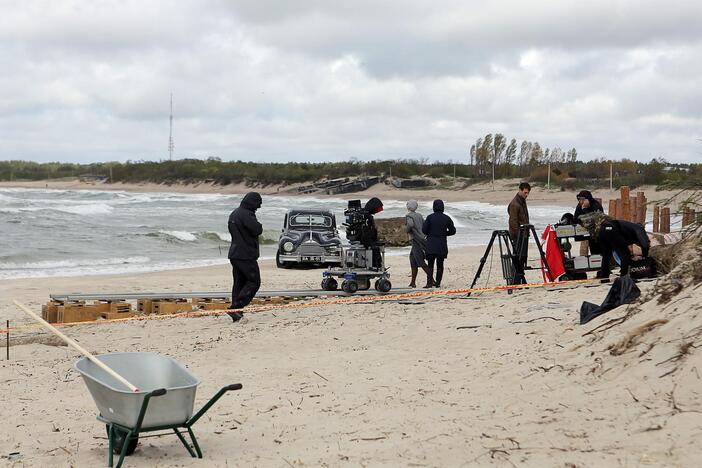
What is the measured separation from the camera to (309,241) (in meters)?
20.3

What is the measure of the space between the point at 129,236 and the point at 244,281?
22.0 m

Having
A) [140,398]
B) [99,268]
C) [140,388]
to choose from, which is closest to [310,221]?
[99,268]

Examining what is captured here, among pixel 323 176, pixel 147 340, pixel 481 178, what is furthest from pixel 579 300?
pixel 323 176

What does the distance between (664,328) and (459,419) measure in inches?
70.0

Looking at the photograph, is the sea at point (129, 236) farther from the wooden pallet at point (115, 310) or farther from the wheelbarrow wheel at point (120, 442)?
the wheelbarrow wheel at point (120, 442)

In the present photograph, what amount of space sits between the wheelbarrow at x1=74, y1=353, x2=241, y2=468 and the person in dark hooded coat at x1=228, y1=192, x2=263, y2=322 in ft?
17.6

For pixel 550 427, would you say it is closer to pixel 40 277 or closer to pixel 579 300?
pixel 579 300

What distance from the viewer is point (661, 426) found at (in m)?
5.28

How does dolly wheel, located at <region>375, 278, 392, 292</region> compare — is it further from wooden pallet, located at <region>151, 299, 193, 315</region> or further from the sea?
the sea

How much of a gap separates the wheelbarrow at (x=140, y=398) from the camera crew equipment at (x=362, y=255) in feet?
24.0

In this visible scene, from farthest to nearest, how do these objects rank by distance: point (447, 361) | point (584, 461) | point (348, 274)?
1. point (348, 274)
2. point (447, 361)
3. point (584, 461)

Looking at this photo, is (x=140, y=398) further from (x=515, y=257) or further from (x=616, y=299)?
(x=515, y=257)

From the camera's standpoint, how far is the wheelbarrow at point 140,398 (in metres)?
5.54

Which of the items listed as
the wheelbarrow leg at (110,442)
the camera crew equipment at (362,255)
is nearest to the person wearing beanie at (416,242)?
the camera crew equipment at (362,255)
